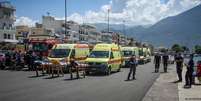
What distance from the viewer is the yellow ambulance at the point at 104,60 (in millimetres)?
28922

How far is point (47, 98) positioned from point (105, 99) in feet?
7.18

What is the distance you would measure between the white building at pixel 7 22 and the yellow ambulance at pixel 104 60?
63.2m

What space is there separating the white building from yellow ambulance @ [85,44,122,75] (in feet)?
207

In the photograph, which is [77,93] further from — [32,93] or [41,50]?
[41,50]

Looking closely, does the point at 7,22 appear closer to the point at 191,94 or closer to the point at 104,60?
the point at 104,60

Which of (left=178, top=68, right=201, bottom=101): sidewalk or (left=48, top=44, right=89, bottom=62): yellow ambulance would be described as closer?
(left=178, top=68, right=201, bottom=101): sidewalk

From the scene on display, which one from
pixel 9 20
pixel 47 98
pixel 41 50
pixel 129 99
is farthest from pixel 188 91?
pixel 9 20

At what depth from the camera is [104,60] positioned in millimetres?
29094

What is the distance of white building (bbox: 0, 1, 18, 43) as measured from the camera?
93.2 m

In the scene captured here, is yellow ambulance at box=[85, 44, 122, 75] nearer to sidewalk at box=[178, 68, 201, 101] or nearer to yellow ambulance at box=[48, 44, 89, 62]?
yellow ambulance at box=[48, 44, 89, 62]

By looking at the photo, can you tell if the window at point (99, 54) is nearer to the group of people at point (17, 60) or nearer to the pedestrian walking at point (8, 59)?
the group of people at point (17, 60)

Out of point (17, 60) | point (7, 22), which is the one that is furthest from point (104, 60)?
point (7, 22)

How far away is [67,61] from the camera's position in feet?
99.1

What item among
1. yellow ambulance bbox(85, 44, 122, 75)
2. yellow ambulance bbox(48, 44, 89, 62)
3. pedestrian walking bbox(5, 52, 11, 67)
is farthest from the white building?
yellow ambulance bbox(85, 44, 122, 75)
